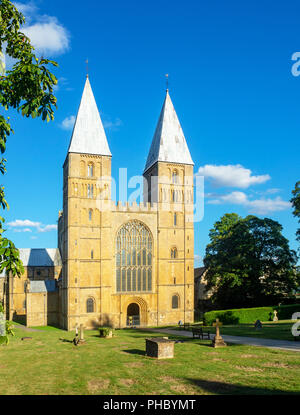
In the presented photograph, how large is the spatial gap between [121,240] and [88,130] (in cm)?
1409

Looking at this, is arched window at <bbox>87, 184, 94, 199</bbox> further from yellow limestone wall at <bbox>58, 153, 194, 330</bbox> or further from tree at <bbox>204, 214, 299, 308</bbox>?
tree at <bbox>204, 214, 299, 308</bbox>

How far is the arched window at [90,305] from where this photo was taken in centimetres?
4494

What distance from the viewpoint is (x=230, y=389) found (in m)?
12.7

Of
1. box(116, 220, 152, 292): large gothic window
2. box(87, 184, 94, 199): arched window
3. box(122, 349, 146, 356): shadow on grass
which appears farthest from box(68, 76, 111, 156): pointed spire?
box(122, 349, 146, 356): shadow on grass

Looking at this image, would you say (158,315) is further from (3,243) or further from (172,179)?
(3,243)

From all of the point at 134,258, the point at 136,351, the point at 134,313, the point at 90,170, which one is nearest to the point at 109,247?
the point at 134,258

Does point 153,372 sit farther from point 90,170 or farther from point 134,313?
point 90,170

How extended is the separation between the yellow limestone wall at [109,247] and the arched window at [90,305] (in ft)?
1.16

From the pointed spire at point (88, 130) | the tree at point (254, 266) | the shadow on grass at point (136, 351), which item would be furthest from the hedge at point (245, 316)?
the pointed spire at point (88, 130)

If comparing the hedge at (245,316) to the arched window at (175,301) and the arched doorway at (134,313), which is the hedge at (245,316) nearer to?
the arched window at (175,301)

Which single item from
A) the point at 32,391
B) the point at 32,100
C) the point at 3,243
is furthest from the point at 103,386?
the point at 32,100

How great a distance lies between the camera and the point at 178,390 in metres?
12.8

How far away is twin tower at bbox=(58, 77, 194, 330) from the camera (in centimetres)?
4531

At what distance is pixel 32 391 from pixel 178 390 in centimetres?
503
